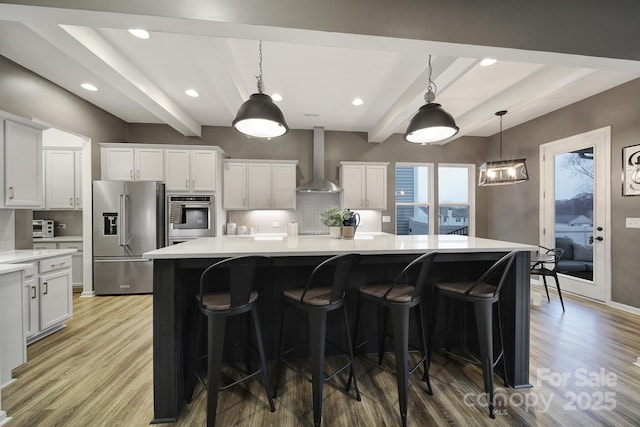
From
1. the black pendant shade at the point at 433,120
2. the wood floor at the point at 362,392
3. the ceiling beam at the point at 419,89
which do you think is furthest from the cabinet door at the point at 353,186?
the wood floor at the point at 362,392

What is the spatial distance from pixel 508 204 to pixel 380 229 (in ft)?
8.14

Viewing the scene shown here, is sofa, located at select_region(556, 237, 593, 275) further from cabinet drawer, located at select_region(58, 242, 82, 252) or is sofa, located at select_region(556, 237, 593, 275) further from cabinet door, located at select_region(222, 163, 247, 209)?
cabinet drawer, located at select_region(58, 242, 82, 252)

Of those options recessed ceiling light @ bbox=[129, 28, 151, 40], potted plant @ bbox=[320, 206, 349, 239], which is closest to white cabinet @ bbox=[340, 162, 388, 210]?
potted plant @ bbox=[320, 206, 349, 239]

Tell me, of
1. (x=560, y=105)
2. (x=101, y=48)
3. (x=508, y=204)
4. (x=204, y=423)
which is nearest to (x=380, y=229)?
(x=508, y=204)

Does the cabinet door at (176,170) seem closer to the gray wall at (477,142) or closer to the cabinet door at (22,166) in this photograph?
the gray wall at (477,142)

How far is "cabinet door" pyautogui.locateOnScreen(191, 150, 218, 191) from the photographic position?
173 inches

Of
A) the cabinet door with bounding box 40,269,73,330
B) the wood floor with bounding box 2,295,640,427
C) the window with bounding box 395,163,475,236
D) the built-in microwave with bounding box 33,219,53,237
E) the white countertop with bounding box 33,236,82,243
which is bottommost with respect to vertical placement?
the wood floor with bounding box 2,295,640,427

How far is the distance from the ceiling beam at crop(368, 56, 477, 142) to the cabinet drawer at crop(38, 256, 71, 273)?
447 centimetres

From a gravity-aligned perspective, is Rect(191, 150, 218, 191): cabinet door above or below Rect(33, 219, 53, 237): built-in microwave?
above

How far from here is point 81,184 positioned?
4344 millimetres

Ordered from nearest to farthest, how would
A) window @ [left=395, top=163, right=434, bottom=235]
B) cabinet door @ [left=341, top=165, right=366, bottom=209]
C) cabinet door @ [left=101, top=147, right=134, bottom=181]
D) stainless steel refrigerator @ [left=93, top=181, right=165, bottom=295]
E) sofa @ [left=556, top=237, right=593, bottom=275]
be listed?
sofa @ [left=556, top=237, right=593, bottom=275] < stainless steel refrigerator @ [left=93, top=181, right=165, bottom=295] < cabinet door @ [left=101, top=147, right=134, bottom=181] < cabinet door @ [left=341, top=165, right=366, bottom=209] < window @ [left=395, top=163, right=434, bottom=235]

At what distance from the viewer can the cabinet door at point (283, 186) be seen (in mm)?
4773

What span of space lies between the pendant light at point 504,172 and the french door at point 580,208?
91cm

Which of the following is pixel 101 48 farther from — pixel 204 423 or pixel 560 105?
pixel 560 105
